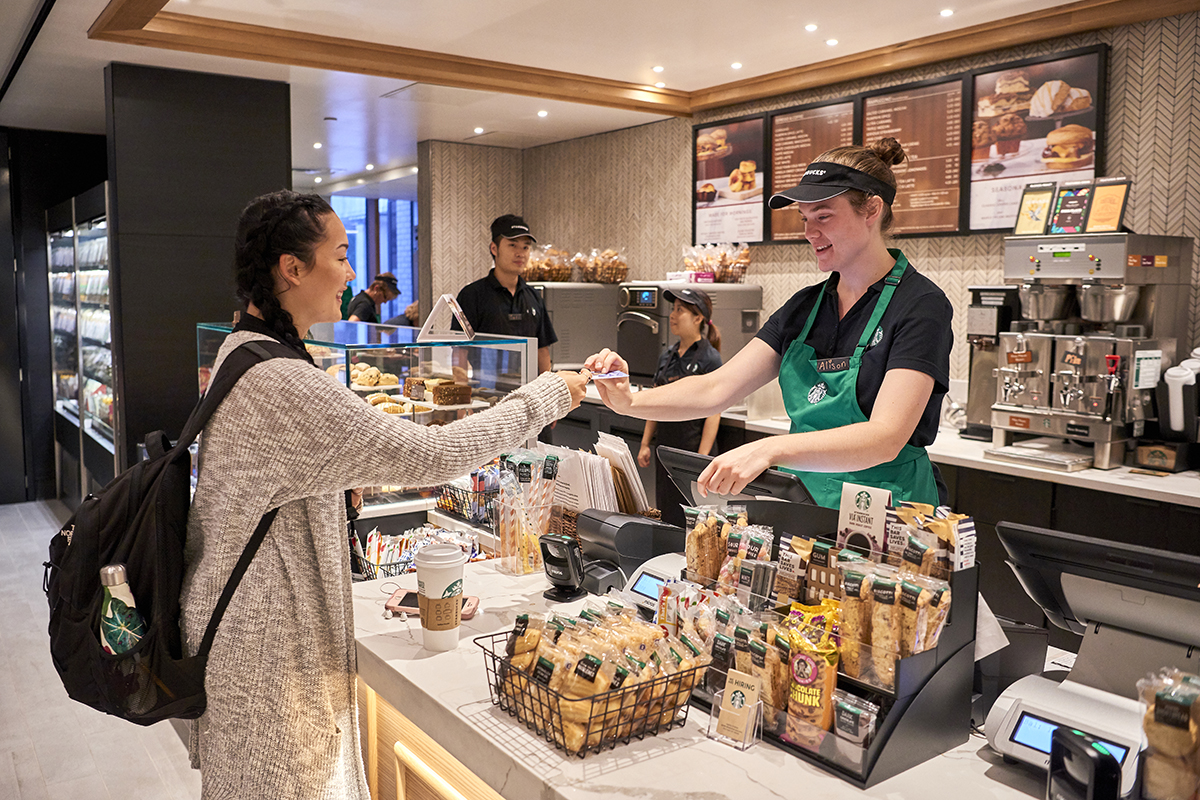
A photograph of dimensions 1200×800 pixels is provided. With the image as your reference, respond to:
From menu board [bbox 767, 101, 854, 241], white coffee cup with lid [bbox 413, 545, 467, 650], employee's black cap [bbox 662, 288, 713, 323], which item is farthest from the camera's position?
menu board [bbox 767, 101, 854, 241]

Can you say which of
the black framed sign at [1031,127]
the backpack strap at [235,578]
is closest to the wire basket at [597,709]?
the backpack strap at [235,578]

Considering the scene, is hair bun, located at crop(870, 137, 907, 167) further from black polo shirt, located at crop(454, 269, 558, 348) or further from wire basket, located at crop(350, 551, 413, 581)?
black polo shirt, located at crop(454, 269, 558, 348)

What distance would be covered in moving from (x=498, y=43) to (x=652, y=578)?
428 centimetres

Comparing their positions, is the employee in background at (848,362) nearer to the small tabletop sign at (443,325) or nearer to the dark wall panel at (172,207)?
the small tabletop sign at (443,325)

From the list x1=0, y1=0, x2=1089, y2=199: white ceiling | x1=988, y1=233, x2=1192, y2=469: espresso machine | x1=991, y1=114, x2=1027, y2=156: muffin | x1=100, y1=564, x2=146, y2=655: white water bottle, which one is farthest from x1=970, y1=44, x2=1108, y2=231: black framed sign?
x1=100, y1=564, x2=146, y2=655: white water bottle

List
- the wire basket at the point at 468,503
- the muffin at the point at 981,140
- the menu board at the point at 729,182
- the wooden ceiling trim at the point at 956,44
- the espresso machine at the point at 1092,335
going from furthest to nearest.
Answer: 1. the menu board at the point at 729,182
2. the muffin at the point at 981,140
3. the wooden ceiling trim at the point at 956,44
4. the espresso machine at the point at 1092,335
5. the wire basket at the point at 468,503

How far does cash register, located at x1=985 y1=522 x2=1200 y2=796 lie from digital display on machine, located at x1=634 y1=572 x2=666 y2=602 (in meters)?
0.66

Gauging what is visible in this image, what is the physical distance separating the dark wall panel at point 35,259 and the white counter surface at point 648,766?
772 centimetres

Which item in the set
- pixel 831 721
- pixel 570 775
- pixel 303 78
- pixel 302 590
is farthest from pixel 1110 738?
pixel 303 78

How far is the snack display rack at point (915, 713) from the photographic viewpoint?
1299mm

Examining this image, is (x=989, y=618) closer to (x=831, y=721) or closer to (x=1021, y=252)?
(x=831, y=721)

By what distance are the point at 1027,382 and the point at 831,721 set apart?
322cm

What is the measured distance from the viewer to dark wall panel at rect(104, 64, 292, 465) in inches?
210

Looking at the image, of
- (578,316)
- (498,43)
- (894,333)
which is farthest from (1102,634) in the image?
(578,316)
